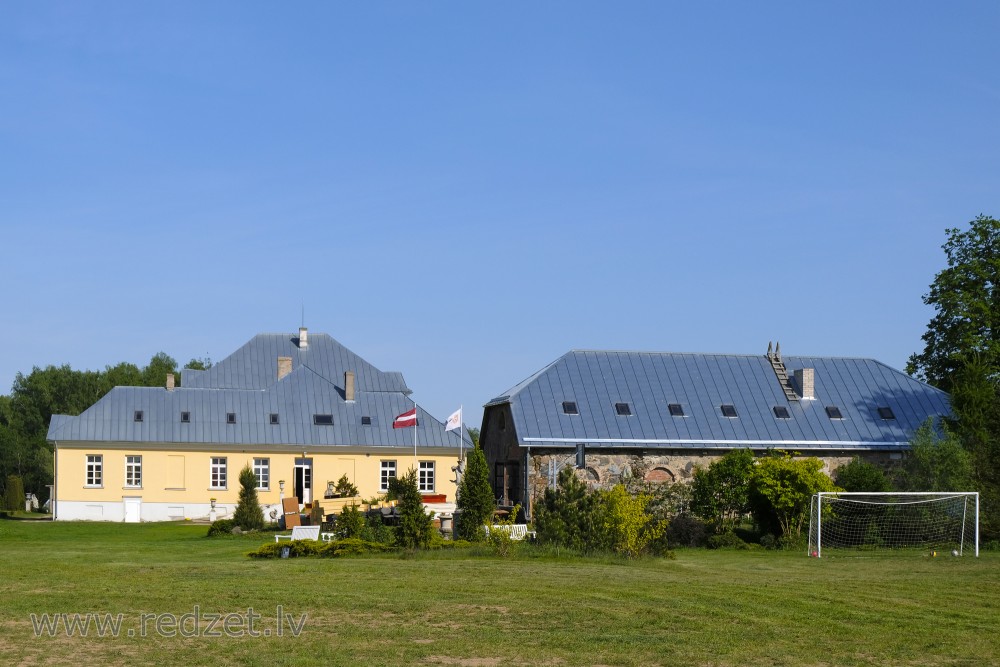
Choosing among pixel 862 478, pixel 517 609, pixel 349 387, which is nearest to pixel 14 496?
pixel 349 387

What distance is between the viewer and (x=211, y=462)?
4650cm

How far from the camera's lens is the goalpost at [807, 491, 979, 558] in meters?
27.7

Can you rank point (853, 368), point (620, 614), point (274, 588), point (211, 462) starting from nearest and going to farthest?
point (620, 614) → point (274, 588) → point (853, 368) → point (211, 462)

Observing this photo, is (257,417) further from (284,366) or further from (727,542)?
(727,542)

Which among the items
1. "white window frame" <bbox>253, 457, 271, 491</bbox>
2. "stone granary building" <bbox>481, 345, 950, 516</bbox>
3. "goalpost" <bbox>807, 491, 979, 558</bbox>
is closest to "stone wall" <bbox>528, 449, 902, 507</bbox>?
"stone granary building" <bbox>481, 345, 950, 516</bbox>

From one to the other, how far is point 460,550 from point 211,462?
84.9ft

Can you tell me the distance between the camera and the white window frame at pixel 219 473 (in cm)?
4638

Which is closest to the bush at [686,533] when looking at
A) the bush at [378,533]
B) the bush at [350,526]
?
the bush at [378,533]

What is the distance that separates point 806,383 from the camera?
39.8 metres

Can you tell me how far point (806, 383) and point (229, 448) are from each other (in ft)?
71.9

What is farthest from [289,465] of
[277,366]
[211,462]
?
[277,366]

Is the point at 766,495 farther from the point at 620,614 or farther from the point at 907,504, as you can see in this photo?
the point at 620,614

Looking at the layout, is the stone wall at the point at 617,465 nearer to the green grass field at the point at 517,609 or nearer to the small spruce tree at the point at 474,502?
the small spruce tree at the point at 474,502

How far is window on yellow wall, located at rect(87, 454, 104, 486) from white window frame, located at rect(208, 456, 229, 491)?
13.4 ft
